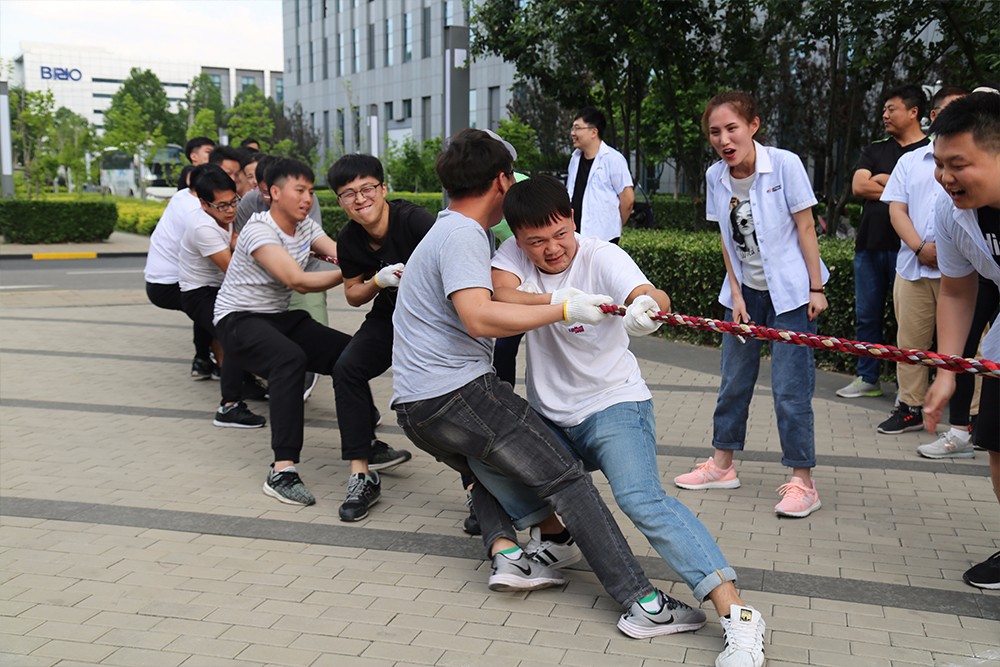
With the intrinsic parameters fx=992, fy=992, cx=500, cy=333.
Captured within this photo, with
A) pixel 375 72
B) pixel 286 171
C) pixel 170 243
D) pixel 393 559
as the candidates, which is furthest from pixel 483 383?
pixel 375 72

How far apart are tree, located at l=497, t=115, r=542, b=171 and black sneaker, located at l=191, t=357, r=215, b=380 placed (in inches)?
790

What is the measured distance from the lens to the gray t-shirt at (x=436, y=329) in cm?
331

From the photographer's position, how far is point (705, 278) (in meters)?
8.36

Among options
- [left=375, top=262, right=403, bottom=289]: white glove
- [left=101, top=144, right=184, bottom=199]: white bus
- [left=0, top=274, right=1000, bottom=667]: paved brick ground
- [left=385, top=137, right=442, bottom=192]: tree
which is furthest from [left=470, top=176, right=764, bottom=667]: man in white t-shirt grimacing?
[left=101, top=144, right=184, bottom=199]: white bus

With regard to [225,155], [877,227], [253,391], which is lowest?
[253,391]

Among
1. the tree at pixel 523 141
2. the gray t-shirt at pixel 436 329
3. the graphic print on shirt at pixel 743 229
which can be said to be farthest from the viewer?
the tree at pixel 523 141

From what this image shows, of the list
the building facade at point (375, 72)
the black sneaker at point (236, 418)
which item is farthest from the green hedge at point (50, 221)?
the black sneaker at point (236, 418)

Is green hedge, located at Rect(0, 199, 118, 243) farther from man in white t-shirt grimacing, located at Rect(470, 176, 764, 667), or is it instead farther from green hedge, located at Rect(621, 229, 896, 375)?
man in white t-shirt grimacing, located at Rect(470, 176, 764, 667)

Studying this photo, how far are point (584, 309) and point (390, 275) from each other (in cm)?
133

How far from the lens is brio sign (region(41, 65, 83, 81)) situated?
85206mm

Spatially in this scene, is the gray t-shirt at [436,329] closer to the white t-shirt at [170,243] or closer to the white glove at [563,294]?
the white glove at [563,294]

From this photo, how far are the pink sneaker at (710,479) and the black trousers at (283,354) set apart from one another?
5.96 ft

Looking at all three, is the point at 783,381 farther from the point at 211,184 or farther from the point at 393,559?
the point at 211,184

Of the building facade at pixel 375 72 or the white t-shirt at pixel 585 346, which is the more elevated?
the building facade at pixel 375 72
